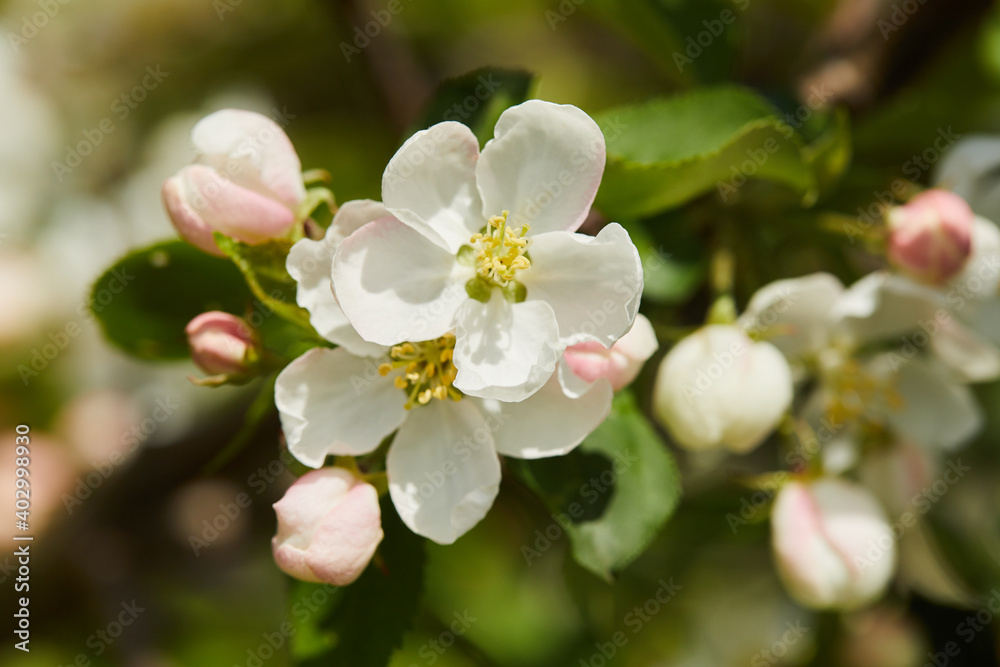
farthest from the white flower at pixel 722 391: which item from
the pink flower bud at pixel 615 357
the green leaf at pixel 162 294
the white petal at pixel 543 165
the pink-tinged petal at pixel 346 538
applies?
the green leaf at pixel 162 294

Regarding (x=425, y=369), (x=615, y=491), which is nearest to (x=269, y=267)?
(x=425, y=369)

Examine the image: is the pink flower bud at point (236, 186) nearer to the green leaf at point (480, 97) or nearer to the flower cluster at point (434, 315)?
the flower cluster at point (434, 315)

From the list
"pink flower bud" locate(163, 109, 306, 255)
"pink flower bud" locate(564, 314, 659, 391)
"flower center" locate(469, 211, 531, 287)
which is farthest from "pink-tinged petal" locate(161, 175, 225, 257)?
"pink flower bud" locate(564, 314, 659, 391)

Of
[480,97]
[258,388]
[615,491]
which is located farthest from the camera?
[258,388]

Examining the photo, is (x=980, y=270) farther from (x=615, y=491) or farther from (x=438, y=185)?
(x=438, y=185)

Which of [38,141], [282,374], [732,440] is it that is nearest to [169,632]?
[38,141]

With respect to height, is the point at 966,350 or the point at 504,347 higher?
the point at 504,347

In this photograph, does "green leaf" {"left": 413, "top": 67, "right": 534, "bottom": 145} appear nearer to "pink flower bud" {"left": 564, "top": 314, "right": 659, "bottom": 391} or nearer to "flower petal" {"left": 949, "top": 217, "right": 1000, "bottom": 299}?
"pink flower bud" {"left": 564, "top": 314, "right": 659, "bottom": 391}
